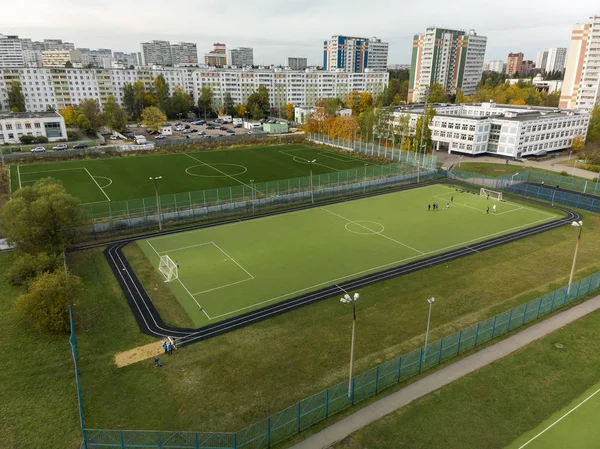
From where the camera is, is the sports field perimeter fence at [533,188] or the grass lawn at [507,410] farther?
the sports field perimeter fence at [533,188]

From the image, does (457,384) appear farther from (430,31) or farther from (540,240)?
(430,31)

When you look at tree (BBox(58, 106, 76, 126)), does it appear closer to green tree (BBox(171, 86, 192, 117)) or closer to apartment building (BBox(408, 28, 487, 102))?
green tree (BBox(171, 86, 192, 117))

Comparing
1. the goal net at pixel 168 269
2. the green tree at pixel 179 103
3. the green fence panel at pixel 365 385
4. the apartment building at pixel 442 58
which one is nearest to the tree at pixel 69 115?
the green tree at pixel 179 103

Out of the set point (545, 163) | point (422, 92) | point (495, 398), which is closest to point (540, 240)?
point (495, 398)

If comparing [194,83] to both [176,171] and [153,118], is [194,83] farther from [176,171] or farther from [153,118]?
[176,171]

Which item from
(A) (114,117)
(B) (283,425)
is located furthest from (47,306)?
(A) (114,117)

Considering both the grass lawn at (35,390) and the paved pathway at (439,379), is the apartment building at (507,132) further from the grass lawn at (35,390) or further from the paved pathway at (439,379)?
the grass lawn at (35,390)

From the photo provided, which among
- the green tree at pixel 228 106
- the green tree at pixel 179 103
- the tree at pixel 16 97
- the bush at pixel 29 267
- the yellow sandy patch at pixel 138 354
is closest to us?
the yellow sandy patch at pixel 138 354
